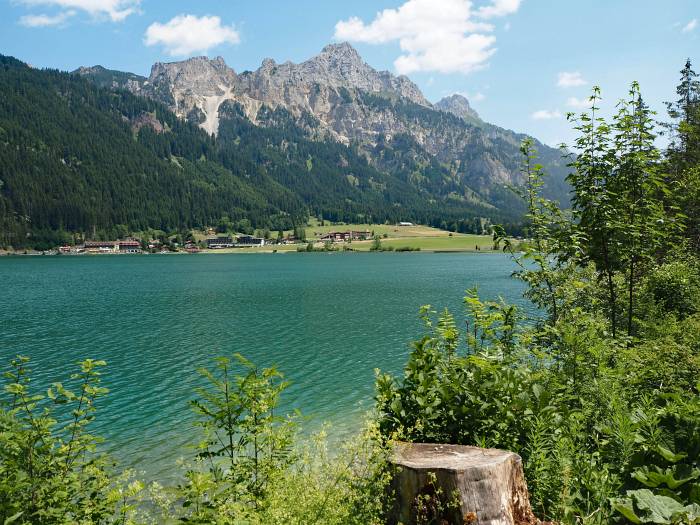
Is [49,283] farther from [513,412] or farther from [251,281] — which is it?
[513,412]

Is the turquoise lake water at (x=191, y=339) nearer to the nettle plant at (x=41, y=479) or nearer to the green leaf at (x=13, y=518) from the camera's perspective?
the nettle plant at (x=41, y=479)

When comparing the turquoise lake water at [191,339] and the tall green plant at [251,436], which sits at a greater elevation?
the tall green plant at [251,436]

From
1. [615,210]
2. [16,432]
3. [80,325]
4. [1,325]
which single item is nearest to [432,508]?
[16,432]

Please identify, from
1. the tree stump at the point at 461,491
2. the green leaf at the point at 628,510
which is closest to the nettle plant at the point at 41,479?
the tree stump at the point at 461,491

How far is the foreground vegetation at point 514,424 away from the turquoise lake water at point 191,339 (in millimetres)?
1485

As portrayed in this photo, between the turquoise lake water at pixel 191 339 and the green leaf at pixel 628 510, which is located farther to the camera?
the turquoise lake water at pixel 191 339

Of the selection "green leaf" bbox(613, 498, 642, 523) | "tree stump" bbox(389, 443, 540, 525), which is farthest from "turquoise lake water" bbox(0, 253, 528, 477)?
"green leaf" bbox(613, 498, 642, 523)

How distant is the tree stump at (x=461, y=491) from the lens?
600 centimetres

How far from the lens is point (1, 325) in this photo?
50.4 meters

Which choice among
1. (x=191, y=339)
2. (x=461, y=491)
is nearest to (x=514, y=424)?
(x=461, y=491)

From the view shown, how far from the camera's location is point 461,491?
19.7 ft

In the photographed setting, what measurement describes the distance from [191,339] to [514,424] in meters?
40.4

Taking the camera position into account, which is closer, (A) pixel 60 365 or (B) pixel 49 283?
(A) pixel 60 365

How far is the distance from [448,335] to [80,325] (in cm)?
5278
